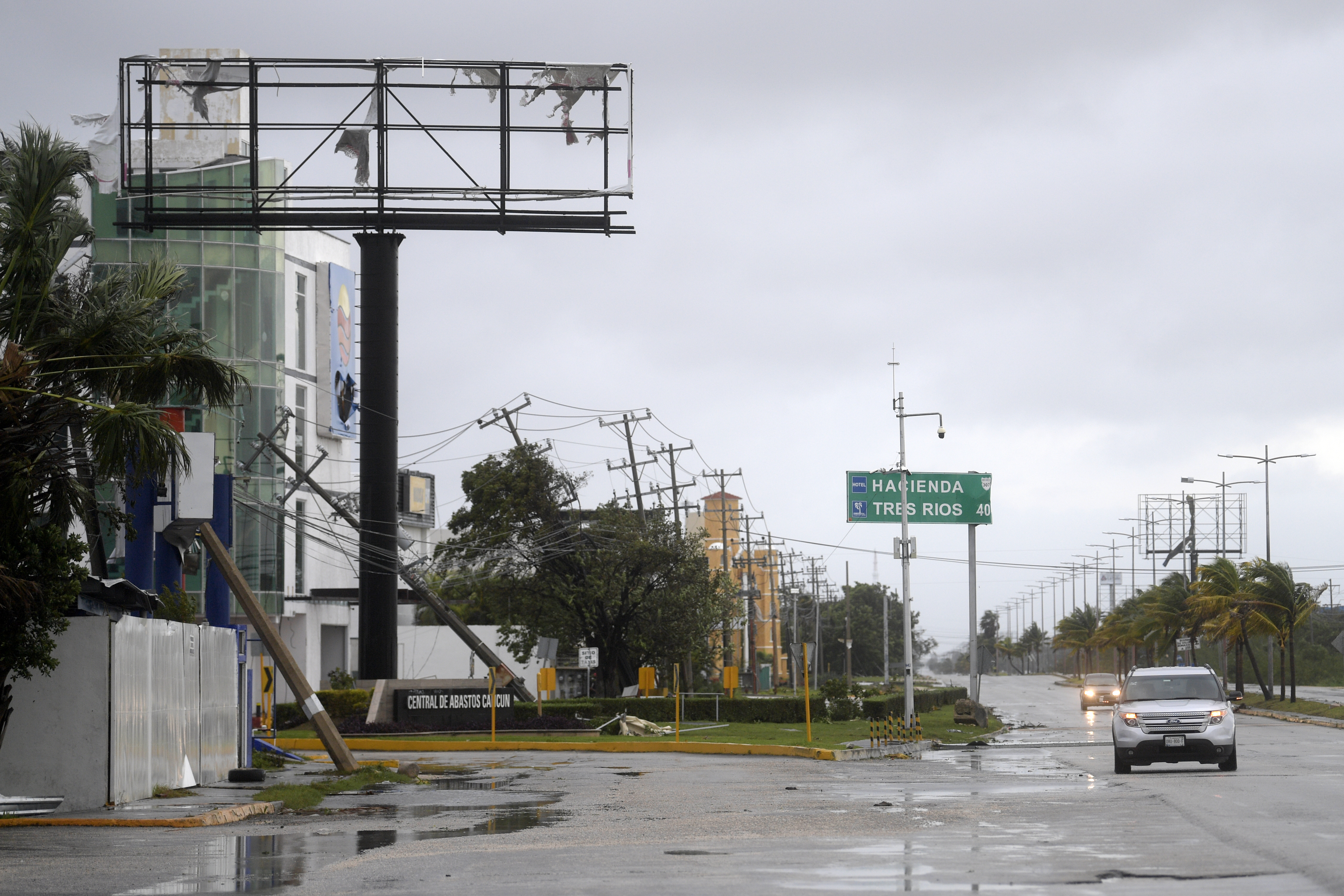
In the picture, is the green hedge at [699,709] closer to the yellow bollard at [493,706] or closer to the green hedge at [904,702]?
the green hedge at [904,702]

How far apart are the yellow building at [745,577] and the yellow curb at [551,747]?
22.7m

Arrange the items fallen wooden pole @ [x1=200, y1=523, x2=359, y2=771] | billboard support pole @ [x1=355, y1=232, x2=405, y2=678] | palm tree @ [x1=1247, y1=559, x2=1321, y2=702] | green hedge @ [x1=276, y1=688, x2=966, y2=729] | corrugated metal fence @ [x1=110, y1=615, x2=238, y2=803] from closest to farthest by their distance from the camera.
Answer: corrugated metal fence @ [x1=110, y1=615, x2=238, y2=803] < fallen wooden pole @ [x1=200, y1=523, x2=359, y2=771] < billboard support pole @ [x1=355, y1=232, x2=405, y2=678] < green hedge @ [x1=276, y1=688, x2=966, y2=729] < palm tree @ [x1=1247, y1=559, x2=1321, y2=702]

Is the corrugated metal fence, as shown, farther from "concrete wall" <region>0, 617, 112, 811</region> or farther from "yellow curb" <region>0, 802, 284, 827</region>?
"yellow curb" <region>0, 802, 284, 827</region>

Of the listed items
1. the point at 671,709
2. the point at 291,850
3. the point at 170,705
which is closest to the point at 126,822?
the point at 291,850

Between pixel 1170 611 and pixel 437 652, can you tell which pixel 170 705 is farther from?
pixel 1170 611

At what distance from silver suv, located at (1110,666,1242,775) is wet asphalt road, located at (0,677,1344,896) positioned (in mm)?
350

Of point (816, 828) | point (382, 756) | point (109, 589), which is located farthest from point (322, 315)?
point (816, 828)

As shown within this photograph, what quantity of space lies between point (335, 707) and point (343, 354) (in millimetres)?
28706

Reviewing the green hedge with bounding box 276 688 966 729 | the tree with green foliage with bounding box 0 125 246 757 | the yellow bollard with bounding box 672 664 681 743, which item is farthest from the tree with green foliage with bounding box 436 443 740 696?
the tree with green foliage with bounding box 0 125 246 757

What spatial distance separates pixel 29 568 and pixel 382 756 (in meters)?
16.1

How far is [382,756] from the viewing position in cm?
3234

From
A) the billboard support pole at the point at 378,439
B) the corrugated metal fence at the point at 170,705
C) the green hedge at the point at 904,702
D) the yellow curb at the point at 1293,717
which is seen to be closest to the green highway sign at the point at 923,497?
the green hedge at the point at 904,702

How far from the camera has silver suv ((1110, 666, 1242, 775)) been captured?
913 inches

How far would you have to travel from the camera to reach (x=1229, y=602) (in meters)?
65.5
